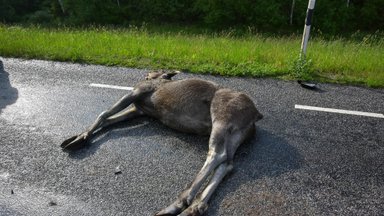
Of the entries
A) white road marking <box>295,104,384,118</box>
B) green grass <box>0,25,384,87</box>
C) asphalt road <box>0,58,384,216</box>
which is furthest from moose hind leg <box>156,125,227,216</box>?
green grass <box>0,25,384,87</box>

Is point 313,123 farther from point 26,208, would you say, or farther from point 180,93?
point 26,208

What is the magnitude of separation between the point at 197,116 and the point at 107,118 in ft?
4.82

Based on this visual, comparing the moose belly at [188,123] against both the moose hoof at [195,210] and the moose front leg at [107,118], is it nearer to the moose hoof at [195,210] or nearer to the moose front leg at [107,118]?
the moose front leg at [107,118]

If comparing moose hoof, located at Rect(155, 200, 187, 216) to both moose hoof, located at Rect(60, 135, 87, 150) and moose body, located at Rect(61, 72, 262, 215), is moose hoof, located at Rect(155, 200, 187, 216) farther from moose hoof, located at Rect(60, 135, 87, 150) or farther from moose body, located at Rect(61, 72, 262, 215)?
moose hoof, located at Rect(60, 135, 87, 150)

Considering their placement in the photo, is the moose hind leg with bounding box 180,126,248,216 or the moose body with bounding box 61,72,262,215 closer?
the moose hind leg with bounding box 180,126,248,216

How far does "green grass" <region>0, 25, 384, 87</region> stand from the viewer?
771cm

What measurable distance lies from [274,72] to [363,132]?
8.62ft

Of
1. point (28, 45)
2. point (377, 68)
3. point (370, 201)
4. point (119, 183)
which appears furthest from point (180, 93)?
point (28, 45)

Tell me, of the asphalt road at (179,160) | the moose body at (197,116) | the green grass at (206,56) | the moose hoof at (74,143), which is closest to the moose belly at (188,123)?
the moose body at (197,116)

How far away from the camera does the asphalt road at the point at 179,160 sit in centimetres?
404

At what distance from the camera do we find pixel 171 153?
194 inches

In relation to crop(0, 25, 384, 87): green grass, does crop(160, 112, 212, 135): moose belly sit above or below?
above

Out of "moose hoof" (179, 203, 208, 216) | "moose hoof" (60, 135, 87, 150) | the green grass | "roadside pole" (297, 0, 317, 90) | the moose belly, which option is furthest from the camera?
the green grass

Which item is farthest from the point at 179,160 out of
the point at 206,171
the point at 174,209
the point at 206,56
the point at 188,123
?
the point at 206,56
